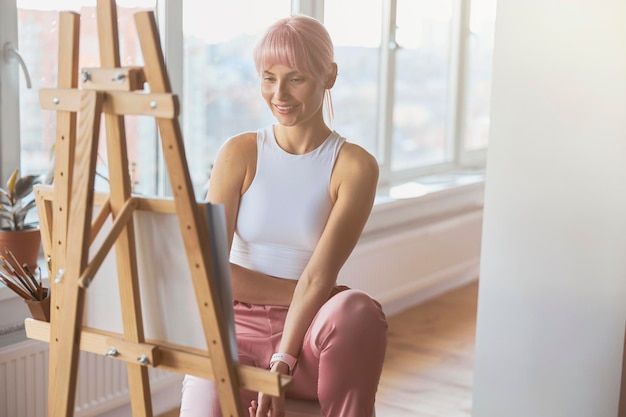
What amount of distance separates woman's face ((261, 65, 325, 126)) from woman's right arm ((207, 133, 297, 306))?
13 cm

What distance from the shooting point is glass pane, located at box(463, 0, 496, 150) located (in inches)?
206

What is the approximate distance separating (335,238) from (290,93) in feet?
1.06

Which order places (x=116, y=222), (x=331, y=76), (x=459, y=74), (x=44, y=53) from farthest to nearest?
(x=459, y=74)
(x=44, y=53)
(x=331, y=76)
(x=116, y=222)

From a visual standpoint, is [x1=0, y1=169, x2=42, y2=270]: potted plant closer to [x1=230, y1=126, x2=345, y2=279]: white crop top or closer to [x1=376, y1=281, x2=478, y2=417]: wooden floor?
[x1=230, y1=126, x2=345, y2=279]: white crop top

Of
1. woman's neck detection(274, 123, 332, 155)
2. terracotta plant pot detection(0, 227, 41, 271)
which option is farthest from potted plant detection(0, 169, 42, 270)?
woman's neck detection(274, 123, 332, 155)

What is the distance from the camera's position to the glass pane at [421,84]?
463cm

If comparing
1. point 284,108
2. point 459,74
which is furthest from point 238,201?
point 459,74

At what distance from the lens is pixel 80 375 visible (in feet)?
8.68

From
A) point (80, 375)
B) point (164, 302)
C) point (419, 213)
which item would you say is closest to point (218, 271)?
point (164, 302)

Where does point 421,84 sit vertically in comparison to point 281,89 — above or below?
below

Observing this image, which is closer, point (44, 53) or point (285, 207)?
point (285, 207)

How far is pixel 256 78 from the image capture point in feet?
12.1

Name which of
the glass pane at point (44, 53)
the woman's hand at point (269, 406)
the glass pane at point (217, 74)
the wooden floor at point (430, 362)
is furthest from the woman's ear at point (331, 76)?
the wooden floor at point (430, 362)

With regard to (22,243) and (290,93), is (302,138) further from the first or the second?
(22,243)
